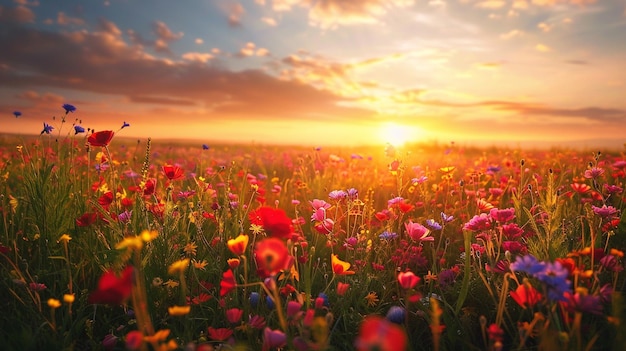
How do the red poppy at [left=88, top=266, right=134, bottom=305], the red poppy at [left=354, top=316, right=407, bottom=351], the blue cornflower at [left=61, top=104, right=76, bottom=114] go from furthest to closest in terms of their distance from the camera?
the blue cornflower at [left=61, top=104, right=76, bottom=114], the red poppy at [left=88, top=266, right=134, bottom=305], the red poppy at [left=354, top=316, right=407, bottom=351]

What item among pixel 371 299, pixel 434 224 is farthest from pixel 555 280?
pixel 434 224

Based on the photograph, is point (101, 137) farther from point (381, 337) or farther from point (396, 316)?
point (381, 337)

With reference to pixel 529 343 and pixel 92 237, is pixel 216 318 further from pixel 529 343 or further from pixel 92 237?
pixel 529 343

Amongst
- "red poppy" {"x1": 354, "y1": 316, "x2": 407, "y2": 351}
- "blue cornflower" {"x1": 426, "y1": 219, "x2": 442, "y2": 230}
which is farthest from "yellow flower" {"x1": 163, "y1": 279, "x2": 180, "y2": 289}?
"red poppy" {"x1": 354, "y1": 316, "x2": 407, "y2": 351}

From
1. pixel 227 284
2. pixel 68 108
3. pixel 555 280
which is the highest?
pixel 68 108

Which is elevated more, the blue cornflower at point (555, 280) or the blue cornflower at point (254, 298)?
the blue cornflower at point (555, 280)

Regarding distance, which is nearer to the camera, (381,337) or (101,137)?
(381,337)

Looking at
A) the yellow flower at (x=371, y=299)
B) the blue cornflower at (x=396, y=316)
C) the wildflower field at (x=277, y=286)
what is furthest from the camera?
the yellow flower at (x=371, y=299)

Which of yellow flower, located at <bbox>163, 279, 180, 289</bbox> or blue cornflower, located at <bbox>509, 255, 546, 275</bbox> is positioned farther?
yellow flower, located at <bbox>163, 279, 180, 289</bbox>

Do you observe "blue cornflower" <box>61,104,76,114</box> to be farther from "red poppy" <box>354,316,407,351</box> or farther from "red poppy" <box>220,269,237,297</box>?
"red poppy" <box>354,316,407,351</box>

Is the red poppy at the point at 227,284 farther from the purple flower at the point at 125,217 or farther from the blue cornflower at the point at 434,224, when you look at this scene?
the blue cornflower at the point at 434,224

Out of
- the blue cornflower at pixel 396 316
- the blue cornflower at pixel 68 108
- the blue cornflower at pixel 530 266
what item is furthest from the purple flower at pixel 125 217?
the blue cornflower at pixel 530 266

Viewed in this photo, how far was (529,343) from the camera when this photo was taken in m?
1.93

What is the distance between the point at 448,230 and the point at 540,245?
4.55 ft
